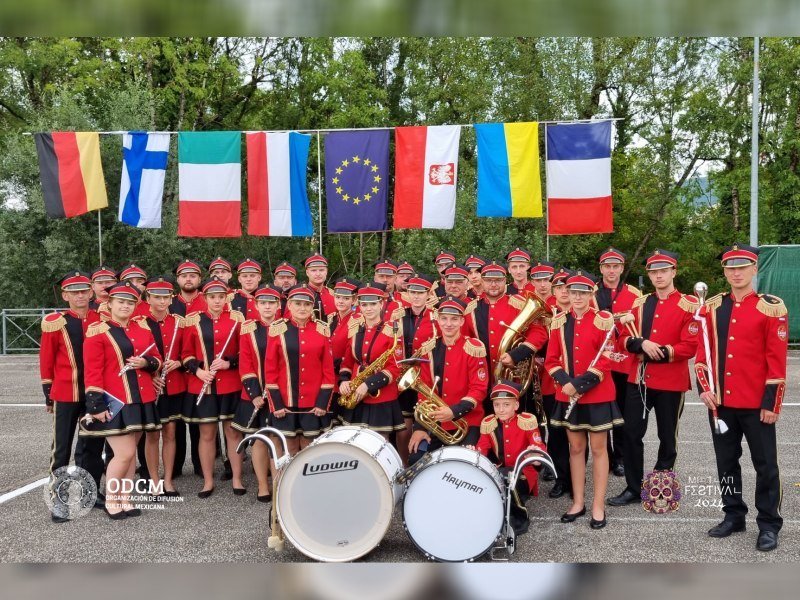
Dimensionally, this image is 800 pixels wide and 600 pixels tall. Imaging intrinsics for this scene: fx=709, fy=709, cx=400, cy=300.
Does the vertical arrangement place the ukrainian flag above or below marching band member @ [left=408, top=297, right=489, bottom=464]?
above

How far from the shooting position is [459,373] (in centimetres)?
616

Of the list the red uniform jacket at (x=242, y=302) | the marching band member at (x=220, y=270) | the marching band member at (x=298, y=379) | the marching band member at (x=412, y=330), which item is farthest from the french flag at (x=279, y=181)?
the marching band member at (x=298, y=379)

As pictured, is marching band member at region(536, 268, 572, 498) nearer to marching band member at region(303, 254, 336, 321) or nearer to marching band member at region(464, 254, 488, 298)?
marching band member at region(464, 254, 488, 298)

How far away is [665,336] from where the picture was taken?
Answer: 20.8 ft

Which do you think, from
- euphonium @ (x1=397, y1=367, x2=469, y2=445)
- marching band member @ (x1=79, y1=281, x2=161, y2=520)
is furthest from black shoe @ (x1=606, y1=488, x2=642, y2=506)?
marching band member @ (x1=79, y1=281, x2=161, y2=520)

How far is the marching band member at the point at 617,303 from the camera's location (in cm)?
683

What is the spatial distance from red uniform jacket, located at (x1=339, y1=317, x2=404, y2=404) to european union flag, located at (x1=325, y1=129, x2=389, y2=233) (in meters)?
6.36

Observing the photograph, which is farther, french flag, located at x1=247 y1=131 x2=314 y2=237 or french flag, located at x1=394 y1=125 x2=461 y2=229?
french flag, located at x1=247 y1=131 x2=314 y2=237

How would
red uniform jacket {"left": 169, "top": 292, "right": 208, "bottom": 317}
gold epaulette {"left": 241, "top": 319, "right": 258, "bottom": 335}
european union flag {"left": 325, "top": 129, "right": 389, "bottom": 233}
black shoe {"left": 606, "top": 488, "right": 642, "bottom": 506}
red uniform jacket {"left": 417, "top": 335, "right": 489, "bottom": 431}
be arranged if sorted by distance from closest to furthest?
red uniform jacket {"left": 417, "top": 335, "right": 489, "bottom": 431}
black shoe {"left": 606, "top": 488, "right": 642, "bottom": 506}
gold epaulette {"left": 241, "top": 319, "right": 258, "bottom": 335}
red uniform jacket {"left": 169, "top": 292, "right": 208, "bottom": 317}
european union flag {"left": 325, "top": 129, "right": 389, "bottom": 233}

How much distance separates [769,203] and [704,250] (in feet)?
7.29

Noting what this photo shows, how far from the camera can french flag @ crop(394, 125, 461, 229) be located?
12.7 metres

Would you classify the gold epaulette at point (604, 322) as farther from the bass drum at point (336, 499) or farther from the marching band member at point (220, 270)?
the marching band member at point (220, 270)
